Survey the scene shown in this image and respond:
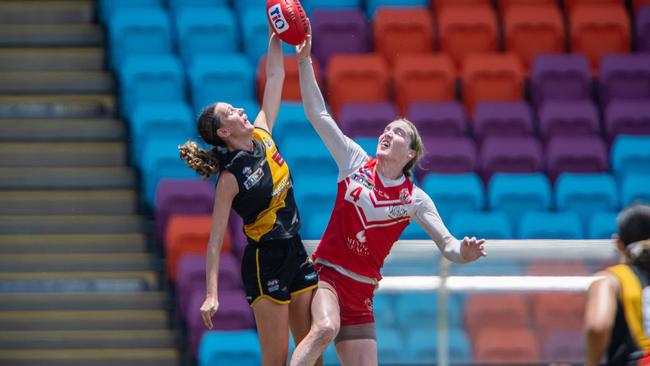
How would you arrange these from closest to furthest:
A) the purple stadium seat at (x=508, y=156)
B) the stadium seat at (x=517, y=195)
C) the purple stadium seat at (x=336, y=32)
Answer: the stadium seat at (x=517, y=195), the purple stadium seat at (x=508, y=156), the purple stadium seat at (x=336, y=32)

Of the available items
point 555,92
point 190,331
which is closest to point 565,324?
point 190,331

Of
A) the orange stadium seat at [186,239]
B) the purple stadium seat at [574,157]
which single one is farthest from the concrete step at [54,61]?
the purple stadium seat at [574,157]

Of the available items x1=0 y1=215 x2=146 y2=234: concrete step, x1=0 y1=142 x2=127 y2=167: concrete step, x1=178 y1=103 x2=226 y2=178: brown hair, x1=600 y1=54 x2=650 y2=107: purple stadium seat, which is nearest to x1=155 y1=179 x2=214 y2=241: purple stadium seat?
x1=0 y1=215 x2=146 y2=234: concrete step

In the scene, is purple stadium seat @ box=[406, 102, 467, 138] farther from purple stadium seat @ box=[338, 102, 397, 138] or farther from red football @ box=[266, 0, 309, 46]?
red football @ box=[266, 0, 309, 46]

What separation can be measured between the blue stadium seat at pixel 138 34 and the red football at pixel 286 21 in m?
4.23

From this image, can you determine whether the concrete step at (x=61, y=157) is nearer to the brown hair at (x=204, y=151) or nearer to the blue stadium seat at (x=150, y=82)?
the blue stadium seat at (x=150, y=82)

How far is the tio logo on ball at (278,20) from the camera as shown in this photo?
5.54 m

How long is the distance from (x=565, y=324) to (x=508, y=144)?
7.88ft

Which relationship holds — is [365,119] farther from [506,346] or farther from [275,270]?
[275,270]

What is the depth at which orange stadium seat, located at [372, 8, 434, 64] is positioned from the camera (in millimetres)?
9914

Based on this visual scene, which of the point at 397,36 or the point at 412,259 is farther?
the point at 397,36

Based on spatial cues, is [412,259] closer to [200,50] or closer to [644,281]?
[644,281]

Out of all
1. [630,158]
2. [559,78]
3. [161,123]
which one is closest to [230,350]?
[161,123]

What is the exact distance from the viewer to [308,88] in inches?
218
